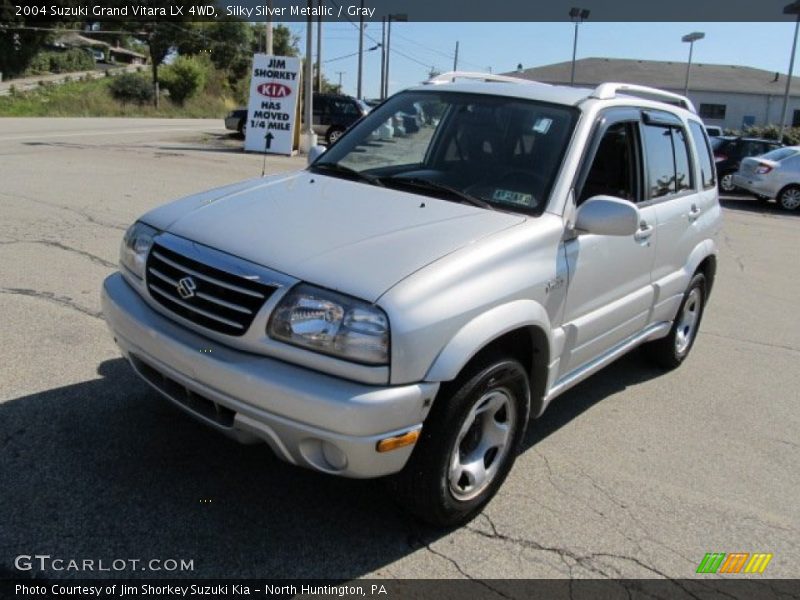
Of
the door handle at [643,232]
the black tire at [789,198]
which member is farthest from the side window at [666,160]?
the black tire at [789,198]

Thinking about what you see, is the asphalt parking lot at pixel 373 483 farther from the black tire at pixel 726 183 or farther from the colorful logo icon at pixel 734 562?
the black tire at pixel 726 183

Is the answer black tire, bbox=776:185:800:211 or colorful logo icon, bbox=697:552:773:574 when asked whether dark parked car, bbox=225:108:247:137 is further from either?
colorful logo icon, bbox=697:552:773:574

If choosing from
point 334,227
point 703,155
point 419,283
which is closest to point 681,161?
point 703,155

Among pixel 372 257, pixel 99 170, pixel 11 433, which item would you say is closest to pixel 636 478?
pixel 372 257

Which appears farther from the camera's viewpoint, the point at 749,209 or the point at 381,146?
the point at 749,209

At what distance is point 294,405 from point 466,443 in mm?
952

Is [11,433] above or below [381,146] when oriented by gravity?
below

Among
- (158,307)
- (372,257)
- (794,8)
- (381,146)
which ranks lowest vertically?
(158,307)

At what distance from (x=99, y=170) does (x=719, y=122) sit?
51.5m

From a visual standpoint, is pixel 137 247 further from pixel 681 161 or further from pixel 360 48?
pixel 360 48

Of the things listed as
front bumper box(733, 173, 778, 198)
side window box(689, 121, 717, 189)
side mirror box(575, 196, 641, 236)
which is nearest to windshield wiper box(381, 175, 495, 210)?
side mirror box(575, 196, 641, 236)

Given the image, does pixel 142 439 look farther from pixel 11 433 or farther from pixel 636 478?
pixel 636 478

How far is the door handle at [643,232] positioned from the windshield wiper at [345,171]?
1.53 m

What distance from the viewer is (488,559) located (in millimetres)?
3027
